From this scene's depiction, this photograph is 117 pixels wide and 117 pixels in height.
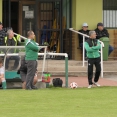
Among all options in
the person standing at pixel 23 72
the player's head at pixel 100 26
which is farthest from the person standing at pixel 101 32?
the person standing at pixel 23 72

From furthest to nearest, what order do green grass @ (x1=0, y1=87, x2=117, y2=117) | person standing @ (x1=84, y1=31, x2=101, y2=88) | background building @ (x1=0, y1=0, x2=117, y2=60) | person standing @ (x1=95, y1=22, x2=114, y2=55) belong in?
background building @ (x1=0, y1=0, x2=117, y2=60), person standing @ (x1=95, y1=22, x2=114, y2=55), person standing @ (x1=84, y1=31, x2=101, y2=88), green grass @ (x1=0, y1=87, x2=117, y2=117)

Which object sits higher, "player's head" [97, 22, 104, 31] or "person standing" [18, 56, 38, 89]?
"player's head" [97, 22, 104, 31]

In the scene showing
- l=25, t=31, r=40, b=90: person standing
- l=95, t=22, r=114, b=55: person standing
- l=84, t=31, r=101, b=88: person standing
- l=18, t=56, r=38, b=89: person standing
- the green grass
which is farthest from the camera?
l=95, t=22, r=114, b=55: person standing

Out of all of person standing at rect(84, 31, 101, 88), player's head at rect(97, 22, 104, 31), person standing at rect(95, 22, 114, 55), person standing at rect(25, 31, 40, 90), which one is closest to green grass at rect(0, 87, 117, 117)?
person standing at rect(25, 31, 40, 90)

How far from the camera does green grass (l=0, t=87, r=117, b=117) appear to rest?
13.9 metres

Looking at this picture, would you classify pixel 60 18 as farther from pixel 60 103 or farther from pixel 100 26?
pixel 60 103

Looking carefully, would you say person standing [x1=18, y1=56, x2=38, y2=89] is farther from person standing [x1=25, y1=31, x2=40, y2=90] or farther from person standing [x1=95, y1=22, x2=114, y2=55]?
person standing [x1=95, y1=22, x2=114, y2=55]

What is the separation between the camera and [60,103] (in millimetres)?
15664

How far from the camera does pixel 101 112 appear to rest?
1408 cm

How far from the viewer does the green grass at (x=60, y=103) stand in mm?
13883

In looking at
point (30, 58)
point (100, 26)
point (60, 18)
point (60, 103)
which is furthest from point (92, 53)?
point (60, 18)

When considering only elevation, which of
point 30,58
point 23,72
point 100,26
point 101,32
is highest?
point 100,26

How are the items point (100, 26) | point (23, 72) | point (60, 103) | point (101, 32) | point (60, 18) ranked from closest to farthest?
point (60, 103) → point (23, 72) → point (100, 26) → point (101, 32) → point (60, 18)

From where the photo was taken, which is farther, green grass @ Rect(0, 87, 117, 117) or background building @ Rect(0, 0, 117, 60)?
background building @ Rect(0, 0, 117, 60)
